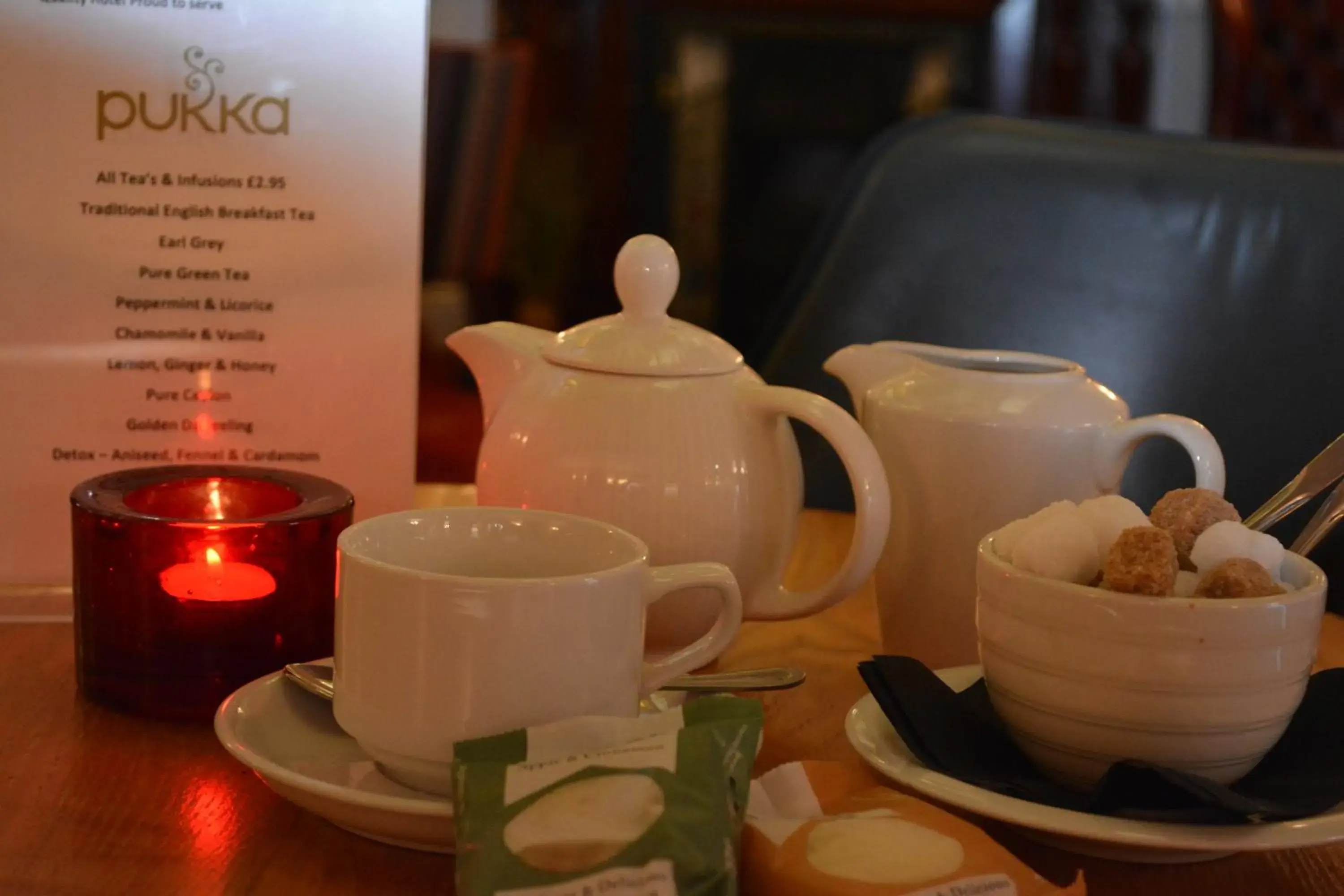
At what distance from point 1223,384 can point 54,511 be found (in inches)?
38.5

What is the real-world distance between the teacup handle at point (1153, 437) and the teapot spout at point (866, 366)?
10cm

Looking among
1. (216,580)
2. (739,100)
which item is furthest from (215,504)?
(739,100)

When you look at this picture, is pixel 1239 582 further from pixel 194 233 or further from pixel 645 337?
pixel 194 233

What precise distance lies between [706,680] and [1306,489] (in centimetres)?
29

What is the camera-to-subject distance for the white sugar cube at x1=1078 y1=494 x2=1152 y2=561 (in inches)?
19.8

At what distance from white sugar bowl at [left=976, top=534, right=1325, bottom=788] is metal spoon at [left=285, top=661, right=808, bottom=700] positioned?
0.11 m

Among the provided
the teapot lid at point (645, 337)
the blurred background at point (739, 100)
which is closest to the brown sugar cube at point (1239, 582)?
the teapot lid at point (645, 337)

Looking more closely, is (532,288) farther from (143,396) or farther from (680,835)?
(680,835)

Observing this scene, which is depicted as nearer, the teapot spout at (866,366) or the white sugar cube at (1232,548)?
the white sugar cube at (1232,548)

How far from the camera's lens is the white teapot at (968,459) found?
0.63 m

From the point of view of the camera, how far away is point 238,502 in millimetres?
621

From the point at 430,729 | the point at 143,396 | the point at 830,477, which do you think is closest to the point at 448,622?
the point at 430,729

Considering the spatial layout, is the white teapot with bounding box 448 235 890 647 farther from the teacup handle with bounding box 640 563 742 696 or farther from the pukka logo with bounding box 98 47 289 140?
the pukka logo with bounding box 98 47 289 140

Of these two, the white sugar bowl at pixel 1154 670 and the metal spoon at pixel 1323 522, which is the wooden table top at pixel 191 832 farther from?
the metal spoon at pixel 1323 522
